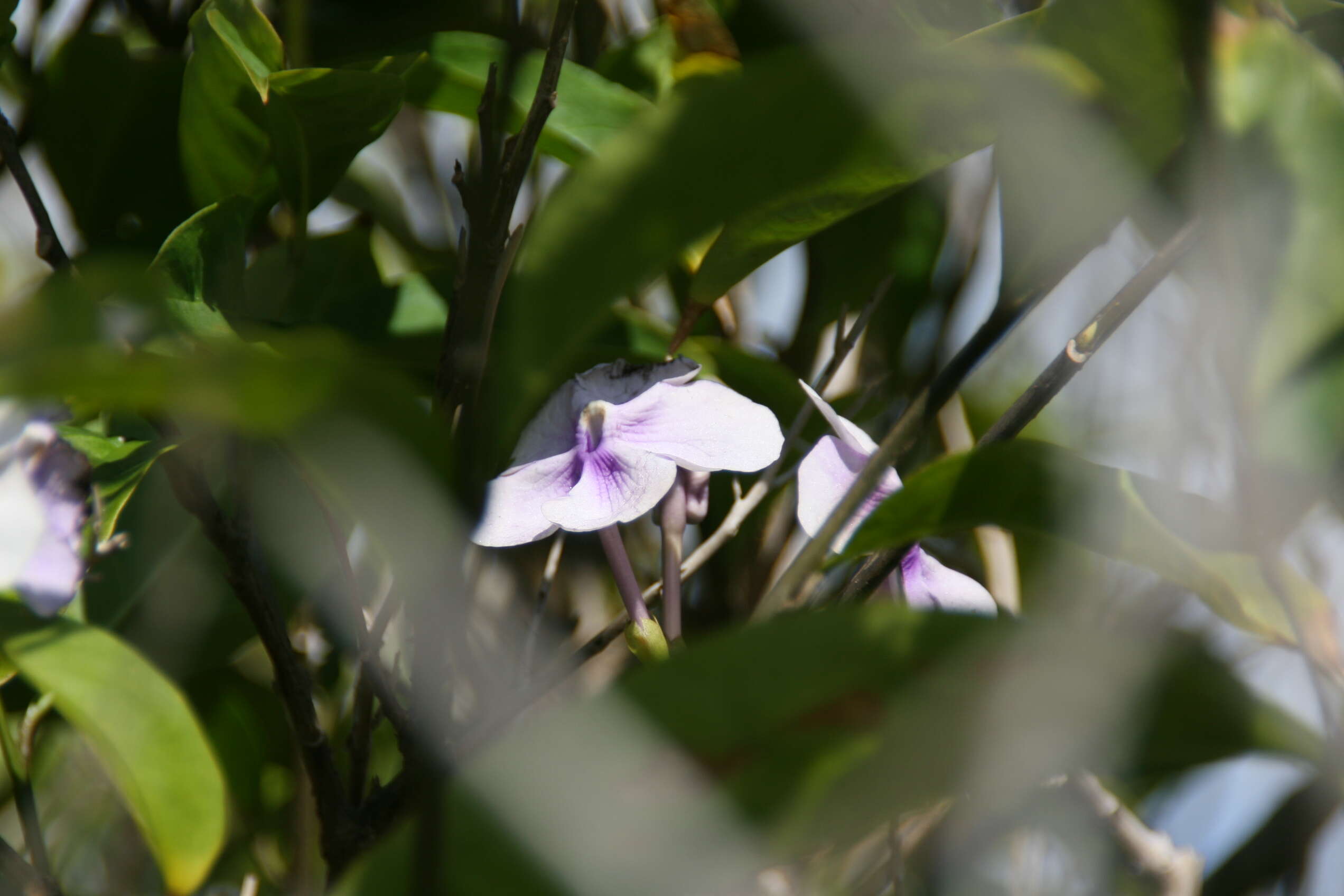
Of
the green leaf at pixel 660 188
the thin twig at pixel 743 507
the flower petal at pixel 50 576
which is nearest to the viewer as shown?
the green leaf at pixel 660 188

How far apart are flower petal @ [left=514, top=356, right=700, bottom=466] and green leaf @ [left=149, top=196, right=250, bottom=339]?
12 cm

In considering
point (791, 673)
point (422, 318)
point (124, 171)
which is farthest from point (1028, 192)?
point (124, 171)

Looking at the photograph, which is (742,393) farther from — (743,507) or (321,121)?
(321,121)

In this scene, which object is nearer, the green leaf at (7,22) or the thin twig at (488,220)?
the thin twig at (488,220)

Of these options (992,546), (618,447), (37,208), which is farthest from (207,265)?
(992,546)

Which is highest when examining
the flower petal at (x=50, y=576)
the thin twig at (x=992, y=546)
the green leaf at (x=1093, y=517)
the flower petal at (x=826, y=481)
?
the green leaf at (x=1093, y=517)

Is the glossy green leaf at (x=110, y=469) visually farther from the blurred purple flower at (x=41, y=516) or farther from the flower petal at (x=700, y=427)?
the flower petal at (x=700, y=427)

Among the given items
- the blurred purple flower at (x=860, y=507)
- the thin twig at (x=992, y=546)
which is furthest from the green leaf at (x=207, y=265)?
the thin twig at (x=992, y=546)

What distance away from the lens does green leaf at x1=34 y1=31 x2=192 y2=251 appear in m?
0.56

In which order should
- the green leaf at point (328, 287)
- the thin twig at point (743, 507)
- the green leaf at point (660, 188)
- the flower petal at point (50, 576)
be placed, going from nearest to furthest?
1. the green leaf at point (660, 188)
2. the flower petal at point (50, 576)
3. the thin twig at point (743, 507)
4. the green leaf at point (328, 287)

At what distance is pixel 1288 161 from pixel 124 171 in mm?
573

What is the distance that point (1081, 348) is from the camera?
0.33 metres

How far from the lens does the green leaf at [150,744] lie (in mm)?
258

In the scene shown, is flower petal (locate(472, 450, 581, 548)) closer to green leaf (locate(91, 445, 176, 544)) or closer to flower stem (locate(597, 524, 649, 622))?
flower stem (locate(597, 524, 649, 622))
